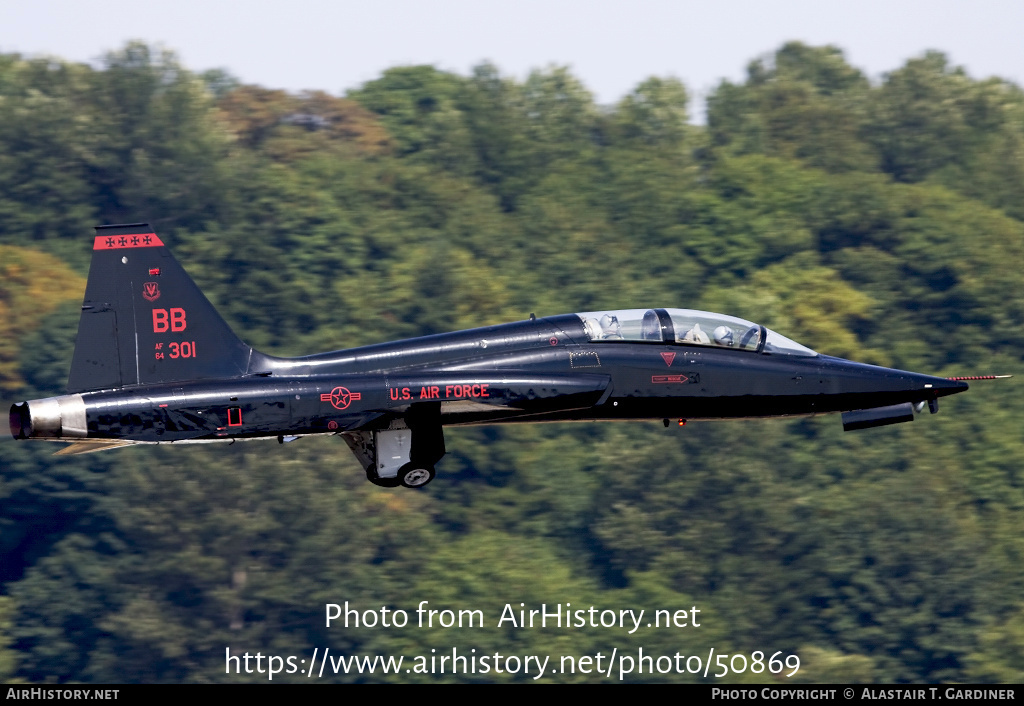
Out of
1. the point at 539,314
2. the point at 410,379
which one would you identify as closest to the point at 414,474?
the point at 410,379

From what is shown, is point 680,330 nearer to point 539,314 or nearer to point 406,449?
point 406,449

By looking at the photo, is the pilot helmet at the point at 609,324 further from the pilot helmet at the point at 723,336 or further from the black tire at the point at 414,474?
the black tire at the point at 414,474

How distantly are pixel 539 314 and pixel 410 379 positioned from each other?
62.6 metres

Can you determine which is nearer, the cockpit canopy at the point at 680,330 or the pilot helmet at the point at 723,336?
the cockpit canopy at the point at 680,330

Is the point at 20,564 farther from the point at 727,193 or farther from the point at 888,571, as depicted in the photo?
the point at 727,193

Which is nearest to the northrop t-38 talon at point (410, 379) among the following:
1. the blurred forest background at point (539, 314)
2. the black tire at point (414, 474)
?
the black tire at point (414, 474)

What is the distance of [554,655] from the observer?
220 ft

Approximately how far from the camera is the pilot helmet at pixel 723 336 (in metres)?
28.6

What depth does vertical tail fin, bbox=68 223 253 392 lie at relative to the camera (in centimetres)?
2694

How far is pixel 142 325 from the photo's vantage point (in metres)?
27.3

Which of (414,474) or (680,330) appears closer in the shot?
(414,474)

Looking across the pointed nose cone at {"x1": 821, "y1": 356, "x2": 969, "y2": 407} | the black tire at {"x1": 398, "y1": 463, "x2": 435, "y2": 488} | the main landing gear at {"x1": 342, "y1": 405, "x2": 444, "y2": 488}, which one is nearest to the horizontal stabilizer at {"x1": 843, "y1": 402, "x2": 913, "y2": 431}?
the pointed nose cone at {"x1": 821, "y1": 356, "x2": 969, "y2": 407}

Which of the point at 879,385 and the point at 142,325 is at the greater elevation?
the point at 142,325

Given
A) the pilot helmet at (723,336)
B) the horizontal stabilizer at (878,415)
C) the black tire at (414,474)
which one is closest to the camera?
the black tire at (414,474)
